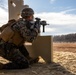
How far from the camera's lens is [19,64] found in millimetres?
5520

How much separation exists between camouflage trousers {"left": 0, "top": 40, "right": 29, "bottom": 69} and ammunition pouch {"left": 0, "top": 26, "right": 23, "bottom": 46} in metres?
0.10

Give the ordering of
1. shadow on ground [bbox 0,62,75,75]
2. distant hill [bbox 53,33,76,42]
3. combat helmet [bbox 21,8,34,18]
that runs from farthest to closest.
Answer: distant hill [bbox 53,33,76,42]
combat helmet [bbox 21,8,34,18]
shadow on ground [bbox 0,62,75,75]

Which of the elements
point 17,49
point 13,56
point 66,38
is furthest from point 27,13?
point 66,38

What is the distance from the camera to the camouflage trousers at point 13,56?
550 centimetres

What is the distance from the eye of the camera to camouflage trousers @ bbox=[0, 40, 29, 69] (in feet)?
18.1

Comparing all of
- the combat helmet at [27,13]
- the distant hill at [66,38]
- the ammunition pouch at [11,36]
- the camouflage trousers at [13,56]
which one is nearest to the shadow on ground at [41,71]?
the camouflage trousers at [13,56]

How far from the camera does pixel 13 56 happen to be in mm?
5566

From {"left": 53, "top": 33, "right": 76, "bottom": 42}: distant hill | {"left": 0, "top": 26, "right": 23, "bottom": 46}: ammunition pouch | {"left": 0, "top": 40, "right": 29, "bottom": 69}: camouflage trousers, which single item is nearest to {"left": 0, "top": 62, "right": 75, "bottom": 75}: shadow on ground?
{"left": 0, "top": 40, "right": 29, "bottom": 69}: camouflage trousers

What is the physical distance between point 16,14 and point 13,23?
1.84m

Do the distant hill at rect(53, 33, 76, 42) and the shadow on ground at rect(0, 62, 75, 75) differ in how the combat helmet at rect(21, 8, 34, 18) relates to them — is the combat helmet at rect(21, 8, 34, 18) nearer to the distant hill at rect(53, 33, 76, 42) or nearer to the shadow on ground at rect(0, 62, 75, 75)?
the shadow on ground at rect(0, 62, 75, 75)

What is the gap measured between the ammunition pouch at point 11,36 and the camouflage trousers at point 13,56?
10cm

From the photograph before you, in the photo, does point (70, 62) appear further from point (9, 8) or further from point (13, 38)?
point (9, 8)

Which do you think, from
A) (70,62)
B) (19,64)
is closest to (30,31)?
(19,64)

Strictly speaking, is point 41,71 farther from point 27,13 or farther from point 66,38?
point 66,38
